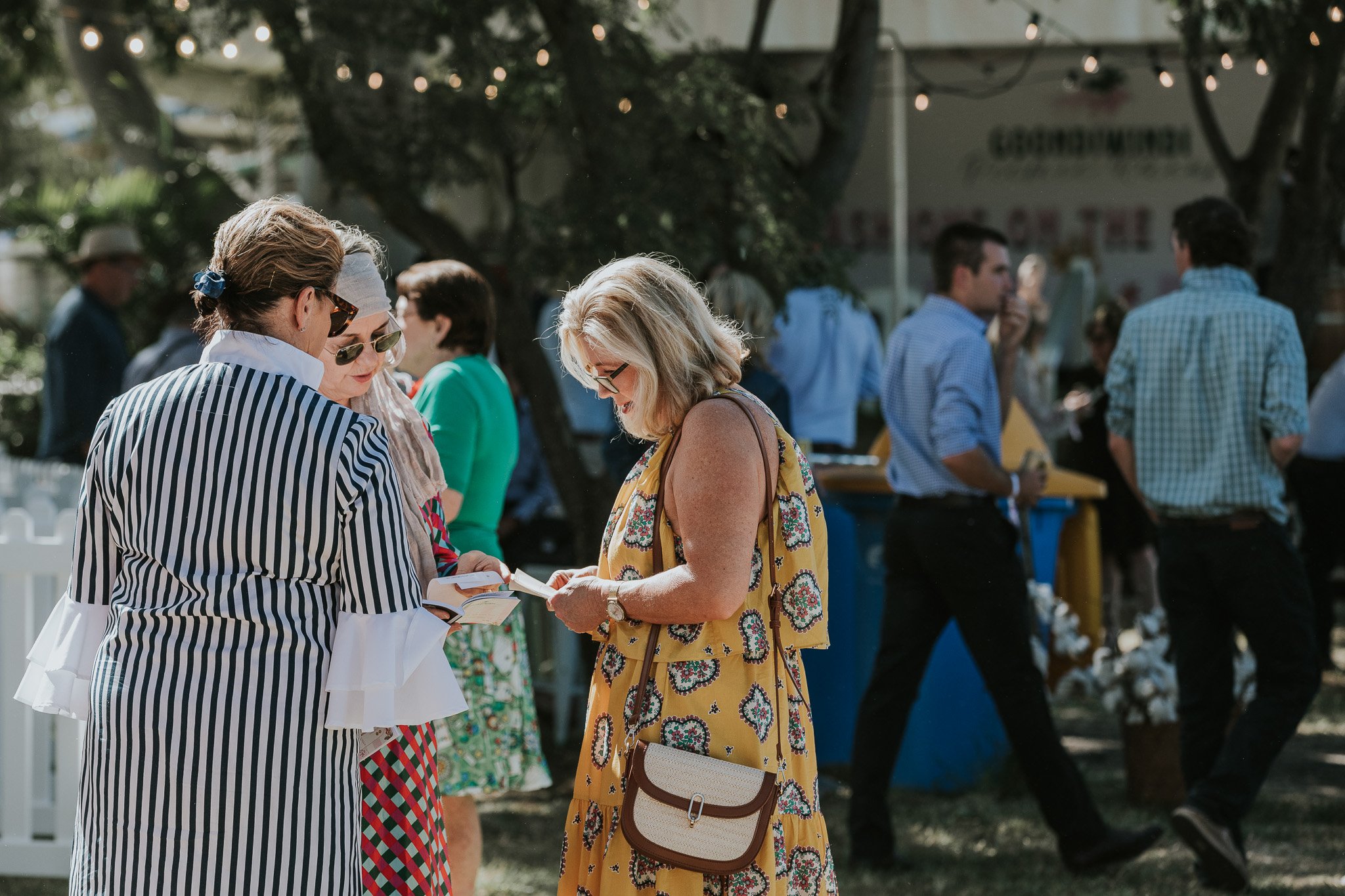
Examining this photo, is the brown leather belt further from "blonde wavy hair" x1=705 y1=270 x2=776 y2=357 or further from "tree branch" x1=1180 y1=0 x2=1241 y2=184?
"tree branch" x1=1180 y1=0 x2=1241 y2=184

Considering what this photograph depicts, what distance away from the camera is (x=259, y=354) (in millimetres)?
2371

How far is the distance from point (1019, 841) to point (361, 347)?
3063mm

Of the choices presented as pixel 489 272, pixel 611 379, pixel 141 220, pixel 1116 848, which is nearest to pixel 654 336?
pixel 611 379

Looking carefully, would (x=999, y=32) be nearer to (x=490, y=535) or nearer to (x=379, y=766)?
(x=490, y=535)

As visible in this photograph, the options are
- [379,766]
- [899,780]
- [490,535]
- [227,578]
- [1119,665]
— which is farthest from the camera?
[899,780]

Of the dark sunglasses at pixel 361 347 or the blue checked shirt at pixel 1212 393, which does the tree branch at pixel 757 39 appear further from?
the dark sunglasses at pixel 361 347

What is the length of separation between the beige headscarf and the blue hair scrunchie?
52 cm

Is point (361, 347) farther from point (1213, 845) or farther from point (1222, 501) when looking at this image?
point (1213, 845)

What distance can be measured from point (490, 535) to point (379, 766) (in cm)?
116

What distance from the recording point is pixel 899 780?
19.1 ft

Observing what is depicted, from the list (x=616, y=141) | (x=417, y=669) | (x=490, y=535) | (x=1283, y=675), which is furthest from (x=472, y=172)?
(x=417, y=669)

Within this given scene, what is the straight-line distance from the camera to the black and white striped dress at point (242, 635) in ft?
7.47

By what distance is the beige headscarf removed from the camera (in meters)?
2.91

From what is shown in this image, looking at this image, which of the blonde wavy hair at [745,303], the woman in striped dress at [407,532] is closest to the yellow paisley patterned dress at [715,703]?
the woman in striped dress at [407,532]
